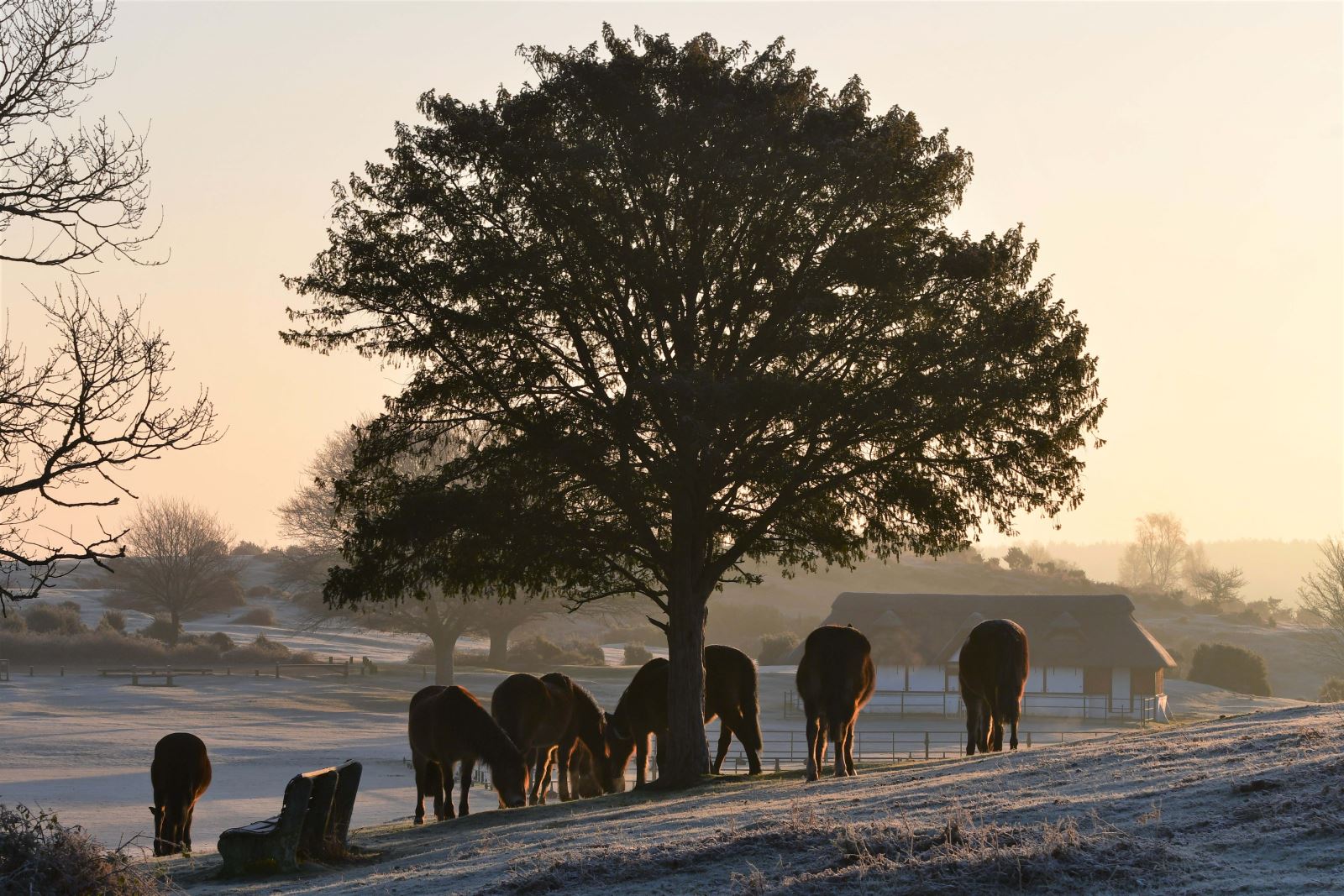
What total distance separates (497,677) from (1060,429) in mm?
46017

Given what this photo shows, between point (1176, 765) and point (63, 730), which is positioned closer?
point (1176, 765)

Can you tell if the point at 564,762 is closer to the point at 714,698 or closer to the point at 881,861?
the point at 714,698

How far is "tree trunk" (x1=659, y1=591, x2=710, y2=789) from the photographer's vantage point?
20344 mm

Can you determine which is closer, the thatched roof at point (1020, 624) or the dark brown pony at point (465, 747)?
the dark brown pony at point (465, 747)

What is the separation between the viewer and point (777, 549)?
2191 cm

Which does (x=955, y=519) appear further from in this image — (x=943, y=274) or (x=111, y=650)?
(x=111, y=650)

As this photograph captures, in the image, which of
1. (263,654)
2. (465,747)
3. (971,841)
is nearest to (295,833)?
(465,747)

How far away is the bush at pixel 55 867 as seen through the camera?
9.95 meters

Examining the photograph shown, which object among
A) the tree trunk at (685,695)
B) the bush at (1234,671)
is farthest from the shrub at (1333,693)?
the tree trunk at (685,695)

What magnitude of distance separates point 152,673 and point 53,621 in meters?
24.5

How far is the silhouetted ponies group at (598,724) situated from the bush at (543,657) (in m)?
48.9

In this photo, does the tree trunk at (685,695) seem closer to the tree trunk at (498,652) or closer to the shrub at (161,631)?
the tree trunk at (498,652)

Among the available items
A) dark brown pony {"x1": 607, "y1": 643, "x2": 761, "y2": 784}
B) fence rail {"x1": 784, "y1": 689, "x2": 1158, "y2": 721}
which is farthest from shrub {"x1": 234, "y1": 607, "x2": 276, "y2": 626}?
dark brown pony {"x1": 607, "y1": 643, "x2": 761, "y2": 784}

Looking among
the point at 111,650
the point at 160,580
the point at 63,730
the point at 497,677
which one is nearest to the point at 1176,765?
the point at 63,730
